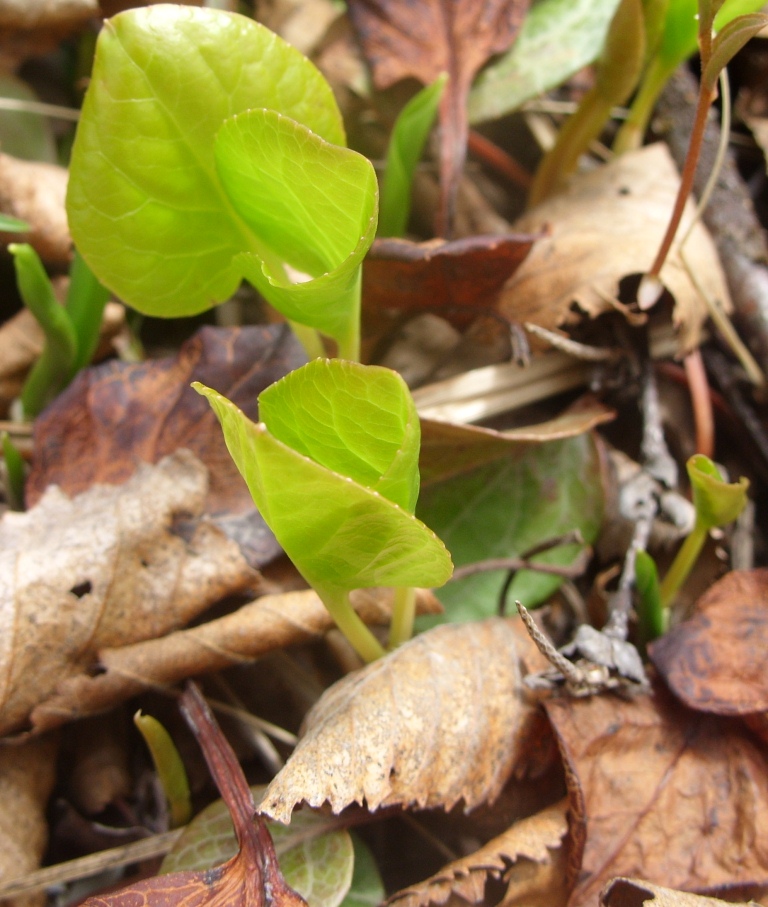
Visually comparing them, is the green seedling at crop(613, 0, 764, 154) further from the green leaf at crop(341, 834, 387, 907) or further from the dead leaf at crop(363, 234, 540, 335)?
the green leaf at crop(341, 834, 387, 907)

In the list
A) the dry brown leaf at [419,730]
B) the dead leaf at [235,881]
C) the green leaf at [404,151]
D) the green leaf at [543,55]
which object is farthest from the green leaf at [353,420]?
the green leaf at [543,55]

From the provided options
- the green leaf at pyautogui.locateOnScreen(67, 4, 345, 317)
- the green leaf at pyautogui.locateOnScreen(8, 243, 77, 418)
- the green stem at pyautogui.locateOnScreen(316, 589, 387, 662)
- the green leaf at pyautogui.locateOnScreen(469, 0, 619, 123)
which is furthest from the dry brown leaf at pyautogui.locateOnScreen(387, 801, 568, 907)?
the green leaf at pyautogui.locateOnScreen(469, 0, 619, 123)

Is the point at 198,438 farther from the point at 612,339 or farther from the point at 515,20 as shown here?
the point at 515,20

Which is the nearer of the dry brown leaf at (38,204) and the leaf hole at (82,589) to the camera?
the leaf hole at (82,589)

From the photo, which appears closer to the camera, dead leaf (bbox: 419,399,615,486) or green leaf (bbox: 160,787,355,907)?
green leaf (bbox: 160,787,355,907)

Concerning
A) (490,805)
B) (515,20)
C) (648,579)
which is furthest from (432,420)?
(515,20)

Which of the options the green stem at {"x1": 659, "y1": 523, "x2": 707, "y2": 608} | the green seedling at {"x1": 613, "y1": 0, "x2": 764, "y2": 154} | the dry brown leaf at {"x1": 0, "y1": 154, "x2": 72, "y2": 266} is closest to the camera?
the green stem at {"x1": 659, "y1": 523, "x2": 707, "y2": 608}

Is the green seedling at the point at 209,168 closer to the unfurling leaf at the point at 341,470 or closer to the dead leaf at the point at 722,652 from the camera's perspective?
the unfurling leaf at the point at 341,470
